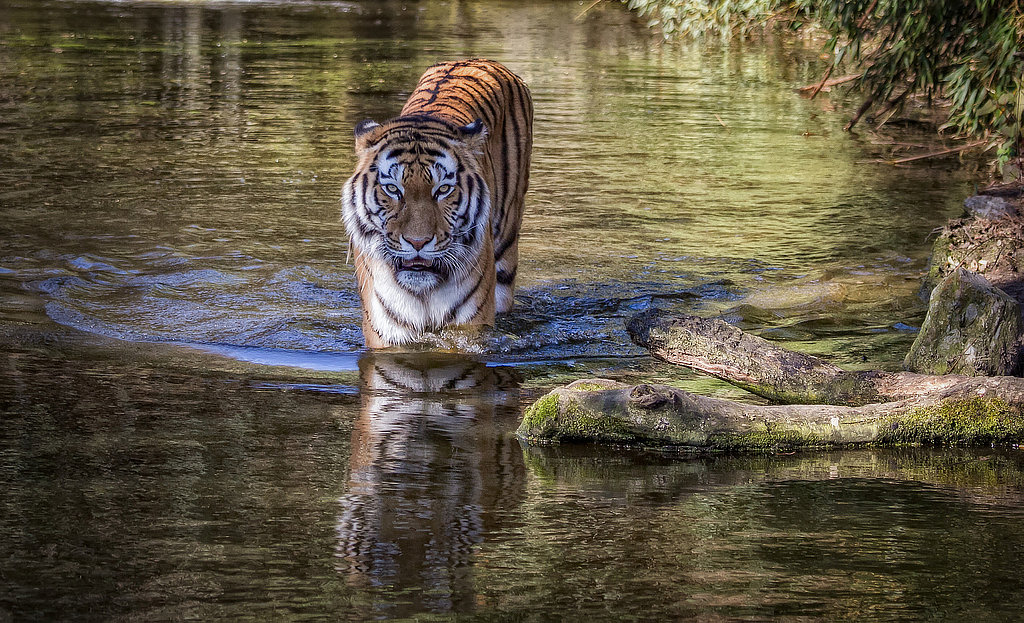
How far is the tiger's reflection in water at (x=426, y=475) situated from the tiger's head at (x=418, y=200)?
0.42 m

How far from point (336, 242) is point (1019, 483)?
15.9 ft

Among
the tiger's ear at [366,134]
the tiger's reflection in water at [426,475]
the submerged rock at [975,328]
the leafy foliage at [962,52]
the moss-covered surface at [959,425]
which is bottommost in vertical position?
the tiger's reflection in water at [426,475]

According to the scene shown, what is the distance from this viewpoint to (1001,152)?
25.8 feet

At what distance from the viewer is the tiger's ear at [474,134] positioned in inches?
221

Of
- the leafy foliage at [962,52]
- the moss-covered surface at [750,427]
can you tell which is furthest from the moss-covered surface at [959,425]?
the leafy foliage at [962,52]

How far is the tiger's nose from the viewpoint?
17.5ft

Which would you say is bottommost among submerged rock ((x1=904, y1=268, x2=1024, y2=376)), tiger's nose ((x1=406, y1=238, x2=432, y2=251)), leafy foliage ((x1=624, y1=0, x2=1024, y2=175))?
submerged rock ((x1=904, y1=268, x2=1024, y2=376))

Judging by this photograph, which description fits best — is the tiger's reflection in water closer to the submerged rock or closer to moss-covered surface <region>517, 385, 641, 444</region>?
moss-covered surface <region>517, 385, 641, 444</region>

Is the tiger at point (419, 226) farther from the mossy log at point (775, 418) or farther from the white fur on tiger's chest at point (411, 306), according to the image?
the mossy log at point (775, 418)

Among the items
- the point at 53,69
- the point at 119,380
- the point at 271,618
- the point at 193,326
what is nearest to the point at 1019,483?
the point at 271,618

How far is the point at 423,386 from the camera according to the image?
5.05m

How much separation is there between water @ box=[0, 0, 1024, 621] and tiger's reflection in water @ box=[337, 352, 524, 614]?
0.01 metres

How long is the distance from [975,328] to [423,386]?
6.94 ft

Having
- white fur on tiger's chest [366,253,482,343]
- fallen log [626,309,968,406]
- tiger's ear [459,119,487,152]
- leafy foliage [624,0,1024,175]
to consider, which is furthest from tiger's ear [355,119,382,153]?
leafy foliage [624,0,1024,175]
